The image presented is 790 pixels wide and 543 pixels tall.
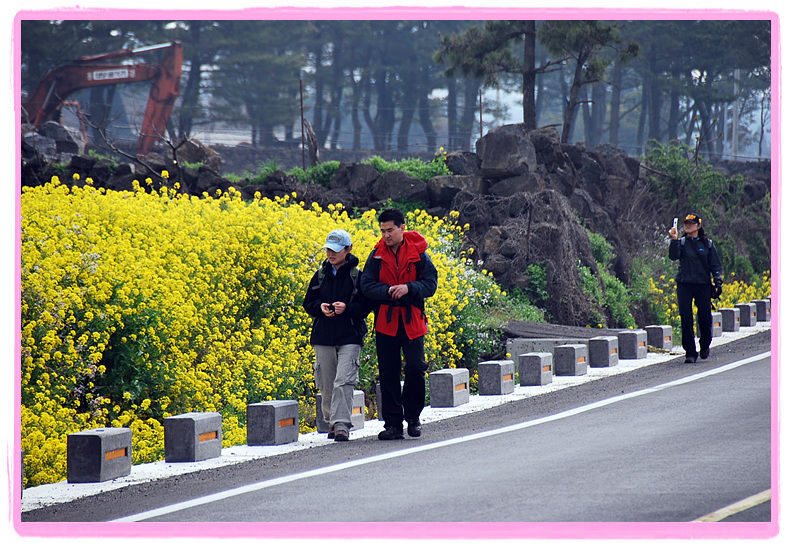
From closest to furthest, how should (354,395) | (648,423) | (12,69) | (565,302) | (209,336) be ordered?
(12,69), (648,423), (354,395), (209,336), (565,302)

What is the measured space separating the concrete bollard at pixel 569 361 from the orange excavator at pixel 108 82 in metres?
19.5

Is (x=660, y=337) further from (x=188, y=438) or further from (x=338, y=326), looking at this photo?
(x=188, y=438)

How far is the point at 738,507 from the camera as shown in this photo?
5297mm

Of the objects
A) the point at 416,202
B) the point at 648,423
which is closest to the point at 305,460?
the point at 648,423

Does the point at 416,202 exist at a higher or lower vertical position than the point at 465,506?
higher

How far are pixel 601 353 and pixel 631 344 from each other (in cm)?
86

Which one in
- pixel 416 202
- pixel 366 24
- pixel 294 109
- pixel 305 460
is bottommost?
pixel 305 460

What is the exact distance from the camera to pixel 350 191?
898 inches

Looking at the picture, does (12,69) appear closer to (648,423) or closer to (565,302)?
(648,423)

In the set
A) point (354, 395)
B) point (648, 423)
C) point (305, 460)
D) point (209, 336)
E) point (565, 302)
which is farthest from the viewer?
point (565, 302)

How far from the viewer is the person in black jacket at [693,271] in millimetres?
12125

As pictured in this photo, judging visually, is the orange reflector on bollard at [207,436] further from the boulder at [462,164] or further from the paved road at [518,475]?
the boulder at [462,164]

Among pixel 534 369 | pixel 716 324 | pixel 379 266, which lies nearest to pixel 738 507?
pixel 379 266

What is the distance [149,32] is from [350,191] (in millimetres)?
20070
